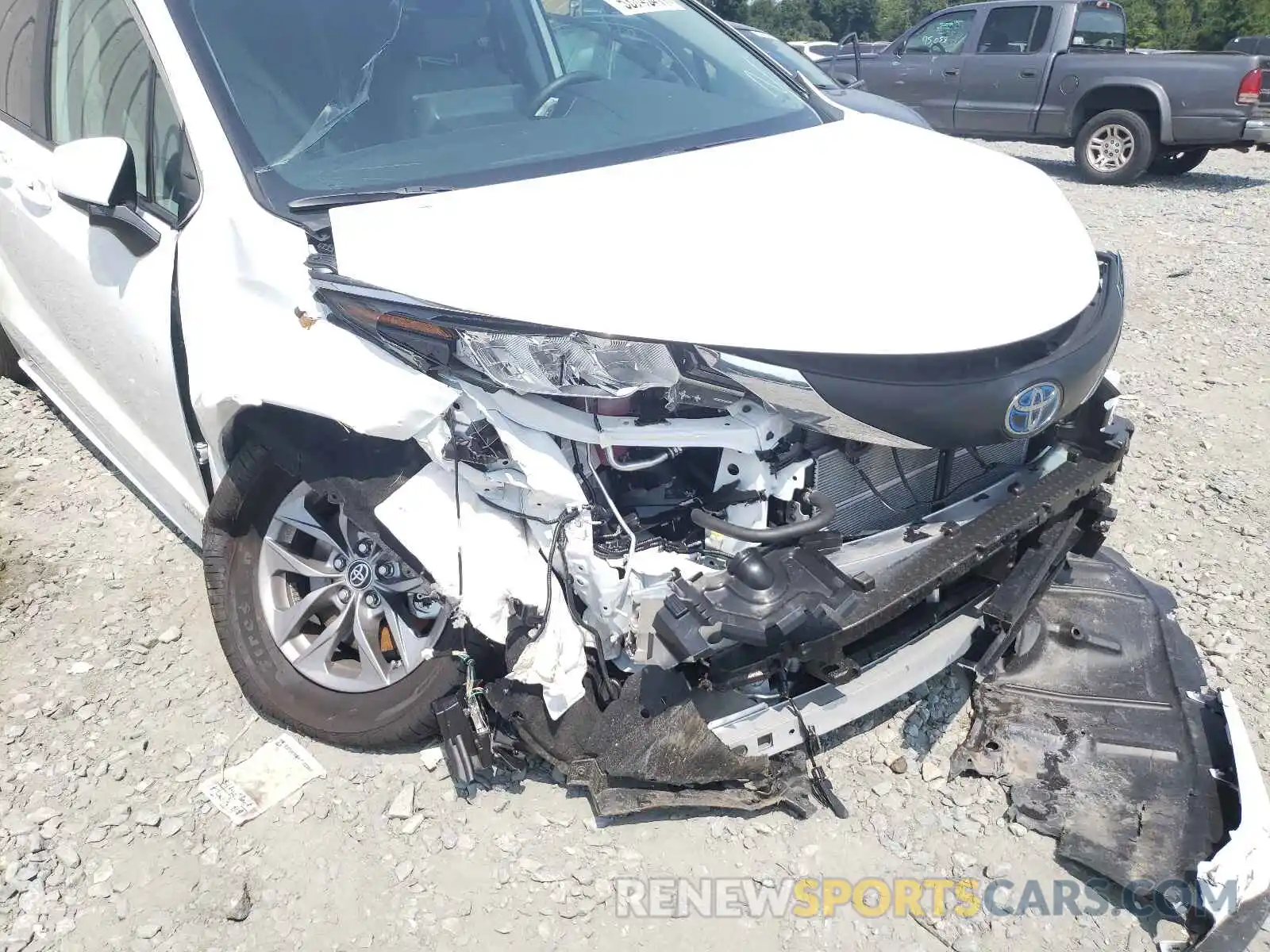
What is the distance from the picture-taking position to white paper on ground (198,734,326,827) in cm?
254

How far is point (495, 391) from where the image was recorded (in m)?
2.05

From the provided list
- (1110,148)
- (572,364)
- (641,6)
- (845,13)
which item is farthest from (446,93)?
(845,13)

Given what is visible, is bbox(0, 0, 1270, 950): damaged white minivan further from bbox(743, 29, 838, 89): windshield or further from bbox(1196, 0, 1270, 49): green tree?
bbox(1196, 0, 1270, 49): green tree

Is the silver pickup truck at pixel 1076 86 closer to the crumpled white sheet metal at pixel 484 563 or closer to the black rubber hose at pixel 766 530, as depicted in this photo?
the black rubber hose at pixel 766 530

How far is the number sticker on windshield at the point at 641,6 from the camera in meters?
3.53

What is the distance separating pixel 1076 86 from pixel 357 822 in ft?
34.1

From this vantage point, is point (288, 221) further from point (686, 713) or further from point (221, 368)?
point (686, 713)

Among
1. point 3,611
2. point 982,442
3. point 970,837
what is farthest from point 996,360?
point 3,611

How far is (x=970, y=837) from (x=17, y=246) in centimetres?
365

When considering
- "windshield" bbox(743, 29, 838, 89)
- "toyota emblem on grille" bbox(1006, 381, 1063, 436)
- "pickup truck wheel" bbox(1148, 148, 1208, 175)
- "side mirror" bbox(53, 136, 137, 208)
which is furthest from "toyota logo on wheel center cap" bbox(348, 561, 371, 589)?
"pickup truck wheel" bbox(1148, 148, 1208, 175)

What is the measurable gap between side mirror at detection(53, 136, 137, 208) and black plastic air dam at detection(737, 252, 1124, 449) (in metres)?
1.70

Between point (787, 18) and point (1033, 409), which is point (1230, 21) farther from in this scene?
point (1033, 409)

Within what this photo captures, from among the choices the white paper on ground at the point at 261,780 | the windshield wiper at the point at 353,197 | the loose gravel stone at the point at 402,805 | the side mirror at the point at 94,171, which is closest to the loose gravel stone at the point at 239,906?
the white paper on ground at the point at 261,780

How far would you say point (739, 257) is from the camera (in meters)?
2.12
